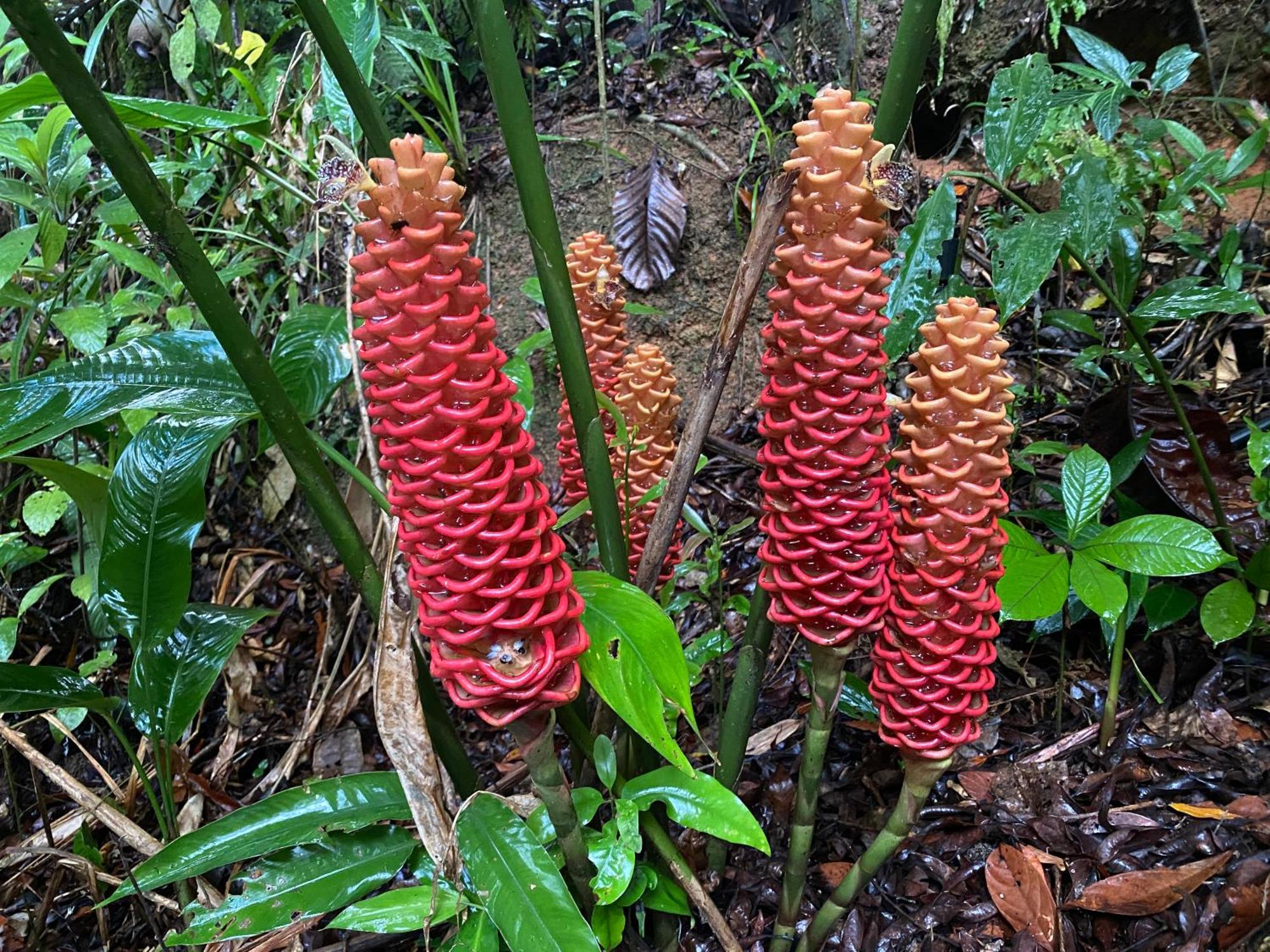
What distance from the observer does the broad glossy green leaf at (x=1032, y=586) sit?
5.95 feet

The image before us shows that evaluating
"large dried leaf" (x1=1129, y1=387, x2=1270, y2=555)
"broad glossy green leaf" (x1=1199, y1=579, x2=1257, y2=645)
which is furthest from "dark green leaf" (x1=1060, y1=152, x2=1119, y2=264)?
"broad glossy green leaf" (x1=1199, y1=579, x2=1257, y2=645)

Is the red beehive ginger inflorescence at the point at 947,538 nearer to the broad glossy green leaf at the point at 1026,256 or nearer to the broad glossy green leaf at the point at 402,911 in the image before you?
the broad glossy green leaf at the point at 1026,256

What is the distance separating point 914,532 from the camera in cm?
143

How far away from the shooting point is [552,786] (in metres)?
1.51

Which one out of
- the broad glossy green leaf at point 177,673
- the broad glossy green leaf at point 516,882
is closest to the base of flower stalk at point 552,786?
the broad glossy green leaf at point 516,882

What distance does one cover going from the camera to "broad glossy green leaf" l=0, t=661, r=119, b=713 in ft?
6.24

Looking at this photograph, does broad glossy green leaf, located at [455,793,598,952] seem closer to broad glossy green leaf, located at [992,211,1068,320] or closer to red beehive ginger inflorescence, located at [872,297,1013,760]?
red beehive ginger inflorescence, located at [872,297,1013,760]

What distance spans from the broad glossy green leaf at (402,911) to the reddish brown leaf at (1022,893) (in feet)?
4.38

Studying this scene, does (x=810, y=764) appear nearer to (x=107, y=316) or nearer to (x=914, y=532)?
(x=914, y=532)

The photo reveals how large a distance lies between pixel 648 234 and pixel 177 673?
2850mm

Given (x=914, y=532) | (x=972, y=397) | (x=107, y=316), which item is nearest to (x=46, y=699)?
(x=107, y=316)

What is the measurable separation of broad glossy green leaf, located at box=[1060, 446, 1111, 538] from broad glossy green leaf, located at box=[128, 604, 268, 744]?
2108 mm

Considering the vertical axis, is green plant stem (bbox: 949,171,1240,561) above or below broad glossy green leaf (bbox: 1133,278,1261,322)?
below

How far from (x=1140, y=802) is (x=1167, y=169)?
2725 millimetres
